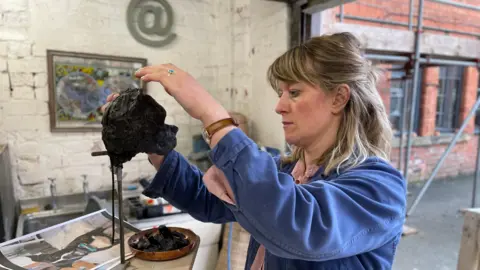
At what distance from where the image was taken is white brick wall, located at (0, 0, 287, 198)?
5.94 ft

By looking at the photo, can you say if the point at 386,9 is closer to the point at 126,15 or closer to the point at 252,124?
the point at 252,124

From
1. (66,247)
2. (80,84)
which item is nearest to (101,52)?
(80,84)

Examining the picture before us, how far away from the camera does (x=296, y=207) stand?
52 centimetres

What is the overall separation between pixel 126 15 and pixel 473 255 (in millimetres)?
2201

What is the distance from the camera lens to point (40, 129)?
189cm

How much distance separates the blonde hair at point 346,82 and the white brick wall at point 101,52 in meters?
1.11

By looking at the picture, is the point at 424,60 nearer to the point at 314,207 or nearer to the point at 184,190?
the point at 184,190

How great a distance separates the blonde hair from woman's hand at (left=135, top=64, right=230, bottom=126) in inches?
8.9

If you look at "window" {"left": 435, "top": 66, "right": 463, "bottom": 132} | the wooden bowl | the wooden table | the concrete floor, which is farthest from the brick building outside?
the wooden bowl

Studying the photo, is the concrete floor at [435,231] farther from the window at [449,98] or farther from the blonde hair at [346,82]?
the blonde hair at [346,82]

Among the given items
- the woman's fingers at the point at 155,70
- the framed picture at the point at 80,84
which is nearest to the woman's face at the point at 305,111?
the woman's fingers at the point at 155,70

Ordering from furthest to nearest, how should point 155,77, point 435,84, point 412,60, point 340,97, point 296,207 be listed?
point 435,84, point 412,60, point 340,97, point 155,77, point 296,207

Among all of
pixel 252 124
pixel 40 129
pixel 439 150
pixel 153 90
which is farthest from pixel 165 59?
pixel 439 150

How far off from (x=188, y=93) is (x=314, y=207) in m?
0.29
